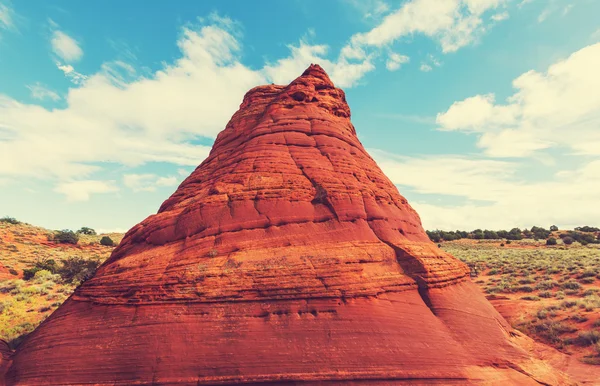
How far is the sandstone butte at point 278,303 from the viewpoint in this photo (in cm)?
897

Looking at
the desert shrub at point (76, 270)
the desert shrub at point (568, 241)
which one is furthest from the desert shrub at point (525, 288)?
the desert shrub at point (568, 241)

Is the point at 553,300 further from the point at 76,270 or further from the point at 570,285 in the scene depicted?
the point at 76,270

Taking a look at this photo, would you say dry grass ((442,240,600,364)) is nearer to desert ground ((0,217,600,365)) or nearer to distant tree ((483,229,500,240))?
desert ground ((0,217,600,365))

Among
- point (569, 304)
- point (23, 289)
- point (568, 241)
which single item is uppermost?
point (568, 241)

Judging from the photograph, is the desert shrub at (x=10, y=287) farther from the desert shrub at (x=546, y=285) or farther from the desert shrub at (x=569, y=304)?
the desert shrub at (x=546, y=285)

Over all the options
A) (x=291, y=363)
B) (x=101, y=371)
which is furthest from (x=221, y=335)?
(x=101, y=371)

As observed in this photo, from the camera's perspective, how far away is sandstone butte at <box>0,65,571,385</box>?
897cm

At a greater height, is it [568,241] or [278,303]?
[568,241]

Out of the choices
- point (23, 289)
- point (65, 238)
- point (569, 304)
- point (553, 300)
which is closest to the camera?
point (569, 304)

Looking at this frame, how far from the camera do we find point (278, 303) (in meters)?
9.93

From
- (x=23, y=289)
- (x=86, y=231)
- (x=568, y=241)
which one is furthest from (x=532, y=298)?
(x=86, y=231)

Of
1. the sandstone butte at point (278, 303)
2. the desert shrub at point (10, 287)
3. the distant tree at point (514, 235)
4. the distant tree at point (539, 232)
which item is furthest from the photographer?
the distant tree at point (539, 232)

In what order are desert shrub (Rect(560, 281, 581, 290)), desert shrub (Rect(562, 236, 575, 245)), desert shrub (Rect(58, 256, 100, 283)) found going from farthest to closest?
desert shrub (Rect(562, 236, 575, 245)) → desert shrub (Rect(58, 256, 100, 283)) → desert shrub (Rect(560, 281, 581, 290))

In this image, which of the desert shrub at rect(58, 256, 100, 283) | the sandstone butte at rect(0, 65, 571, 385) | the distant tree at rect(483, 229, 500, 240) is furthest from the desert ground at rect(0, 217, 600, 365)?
the distant tree at rect(483, 229, 500, 240)
